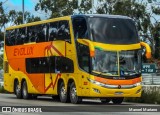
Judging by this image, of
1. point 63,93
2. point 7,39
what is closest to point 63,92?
point 63,93

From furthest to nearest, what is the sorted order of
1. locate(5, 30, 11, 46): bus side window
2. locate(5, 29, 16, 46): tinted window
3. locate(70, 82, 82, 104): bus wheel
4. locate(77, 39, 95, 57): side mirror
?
locate(5, 30, 11, 46): bus side window
locate(5, 29, 16, 46): tinted window
locate(70, 82, 82, 104): bus wheel
locate(77, 39, 95, 57): side mirror

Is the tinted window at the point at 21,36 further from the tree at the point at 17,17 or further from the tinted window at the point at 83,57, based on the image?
the tree at the point at 17,17

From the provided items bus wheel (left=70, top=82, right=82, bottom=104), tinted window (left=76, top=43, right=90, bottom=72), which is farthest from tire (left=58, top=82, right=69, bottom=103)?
tinted window (left=76, top=43, right=90, bottom=72)

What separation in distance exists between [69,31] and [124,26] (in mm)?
2551

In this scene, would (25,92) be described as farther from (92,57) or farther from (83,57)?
(92,57)

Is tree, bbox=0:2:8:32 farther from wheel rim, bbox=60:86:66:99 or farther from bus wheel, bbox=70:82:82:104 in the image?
bus wheel, bbox=70:82:82:104

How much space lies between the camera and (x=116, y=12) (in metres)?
58.2

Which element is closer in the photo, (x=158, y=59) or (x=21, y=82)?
(x=21, y=82)

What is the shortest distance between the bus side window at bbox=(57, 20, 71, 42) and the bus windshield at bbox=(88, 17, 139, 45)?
1561 millimetres

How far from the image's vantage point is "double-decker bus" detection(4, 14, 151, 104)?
23766 mm

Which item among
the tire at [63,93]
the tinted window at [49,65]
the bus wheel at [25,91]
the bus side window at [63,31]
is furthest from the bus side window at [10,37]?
the tire at [63,93]

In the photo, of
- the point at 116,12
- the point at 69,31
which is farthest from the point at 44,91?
the point at 116,12

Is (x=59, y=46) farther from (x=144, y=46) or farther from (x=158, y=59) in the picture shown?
(x=158, y=59)

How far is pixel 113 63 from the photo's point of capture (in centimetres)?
2386
